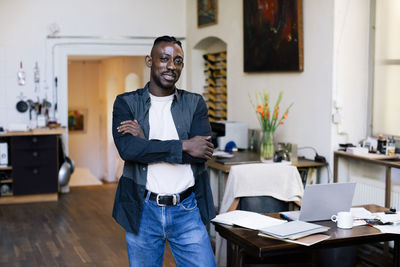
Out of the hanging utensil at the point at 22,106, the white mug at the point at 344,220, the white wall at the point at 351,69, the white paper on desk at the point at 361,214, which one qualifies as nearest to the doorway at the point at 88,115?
the hanging utensil at the point at 22,106

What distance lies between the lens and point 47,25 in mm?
7789

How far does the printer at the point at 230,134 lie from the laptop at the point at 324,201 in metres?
3.17

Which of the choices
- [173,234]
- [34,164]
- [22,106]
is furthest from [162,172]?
[22,106]

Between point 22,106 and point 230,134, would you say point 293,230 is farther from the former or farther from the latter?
point 22,106

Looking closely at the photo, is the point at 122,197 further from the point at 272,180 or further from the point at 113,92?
the point at 113,92

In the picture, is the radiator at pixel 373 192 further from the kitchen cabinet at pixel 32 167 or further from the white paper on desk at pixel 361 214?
the kitchen cabinet at pixel 32 167

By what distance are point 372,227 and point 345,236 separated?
29cm

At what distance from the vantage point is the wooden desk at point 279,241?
2535 mm

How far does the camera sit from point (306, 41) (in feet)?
17.9

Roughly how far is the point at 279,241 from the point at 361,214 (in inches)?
33.4

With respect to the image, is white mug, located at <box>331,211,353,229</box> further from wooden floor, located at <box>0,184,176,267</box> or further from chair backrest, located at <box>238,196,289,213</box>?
wooden floor, located at <box>0,184,176,267</box>

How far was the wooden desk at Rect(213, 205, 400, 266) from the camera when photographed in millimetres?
2535

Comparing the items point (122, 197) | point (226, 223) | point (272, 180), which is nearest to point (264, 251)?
point (226, 223)

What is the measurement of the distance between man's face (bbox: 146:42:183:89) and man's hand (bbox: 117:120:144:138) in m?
0.22
